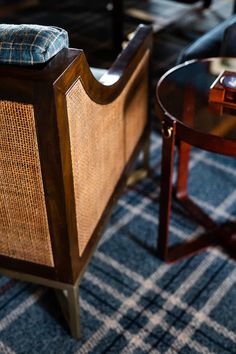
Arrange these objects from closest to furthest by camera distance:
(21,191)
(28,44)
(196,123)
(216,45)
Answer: (28,44)
(21,191)
(196,123)
(216,45)

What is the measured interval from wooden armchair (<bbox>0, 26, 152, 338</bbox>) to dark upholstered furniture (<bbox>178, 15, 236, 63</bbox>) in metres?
0.23

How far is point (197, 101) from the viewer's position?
1.01 m

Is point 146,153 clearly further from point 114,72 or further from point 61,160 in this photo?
point 61,160

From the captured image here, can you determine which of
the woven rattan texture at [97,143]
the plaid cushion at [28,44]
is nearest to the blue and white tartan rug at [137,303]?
the woven rattan texture at [97,143]

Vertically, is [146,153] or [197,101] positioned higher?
[197,101]

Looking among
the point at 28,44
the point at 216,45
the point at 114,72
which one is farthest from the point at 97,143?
the point at 216,45

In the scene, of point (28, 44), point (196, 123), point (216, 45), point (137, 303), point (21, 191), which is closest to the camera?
point (28, 44)

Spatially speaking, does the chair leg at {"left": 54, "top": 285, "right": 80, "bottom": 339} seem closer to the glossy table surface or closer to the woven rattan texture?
the woven rattan texture

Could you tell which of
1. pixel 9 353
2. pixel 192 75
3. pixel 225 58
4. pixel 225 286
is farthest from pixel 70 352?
pixel 225 58

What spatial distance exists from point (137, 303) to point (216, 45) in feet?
2.44

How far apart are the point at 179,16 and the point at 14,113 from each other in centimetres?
196

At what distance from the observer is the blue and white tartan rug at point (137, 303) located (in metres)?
0.98

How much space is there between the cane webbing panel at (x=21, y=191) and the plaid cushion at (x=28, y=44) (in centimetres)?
7

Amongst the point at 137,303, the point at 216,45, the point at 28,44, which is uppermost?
the point at 28,44
